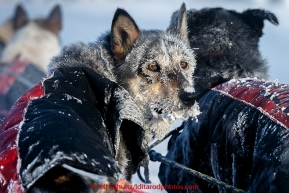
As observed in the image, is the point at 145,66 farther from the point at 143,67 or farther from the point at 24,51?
the point at 24,51

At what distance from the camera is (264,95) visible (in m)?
2.37

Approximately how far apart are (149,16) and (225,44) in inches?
421

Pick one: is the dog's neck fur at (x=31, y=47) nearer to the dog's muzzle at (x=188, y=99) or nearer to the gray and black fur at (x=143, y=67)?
the gray and black fur at (x=143, y=67)

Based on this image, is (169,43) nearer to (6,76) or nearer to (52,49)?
(6,76)

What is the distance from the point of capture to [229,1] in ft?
47.9

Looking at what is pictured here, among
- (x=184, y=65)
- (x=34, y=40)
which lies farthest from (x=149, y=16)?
(x=184, y=65)

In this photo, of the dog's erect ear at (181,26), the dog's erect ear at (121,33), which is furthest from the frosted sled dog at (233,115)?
Answer: the dog's erect ear at (121,33)

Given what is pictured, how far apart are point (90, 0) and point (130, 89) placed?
54.8 ft

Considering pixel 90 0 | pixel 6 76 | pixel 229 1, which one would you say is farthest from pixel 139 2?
pixel 6 76

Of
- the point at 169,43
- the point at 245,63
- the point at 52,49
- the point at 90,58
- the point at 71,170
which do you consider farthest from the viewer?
the point at 52,49

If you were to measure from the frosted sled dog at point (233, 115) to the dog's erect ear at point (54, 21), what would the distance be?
405cm

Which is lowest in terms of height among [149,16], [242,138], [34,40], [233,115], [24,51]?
[242,138]

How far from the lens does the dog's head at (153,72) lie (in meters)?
2.45

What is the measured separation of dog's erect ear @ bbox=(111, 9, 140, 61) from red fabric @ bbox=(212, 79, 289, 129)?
1.85ft
